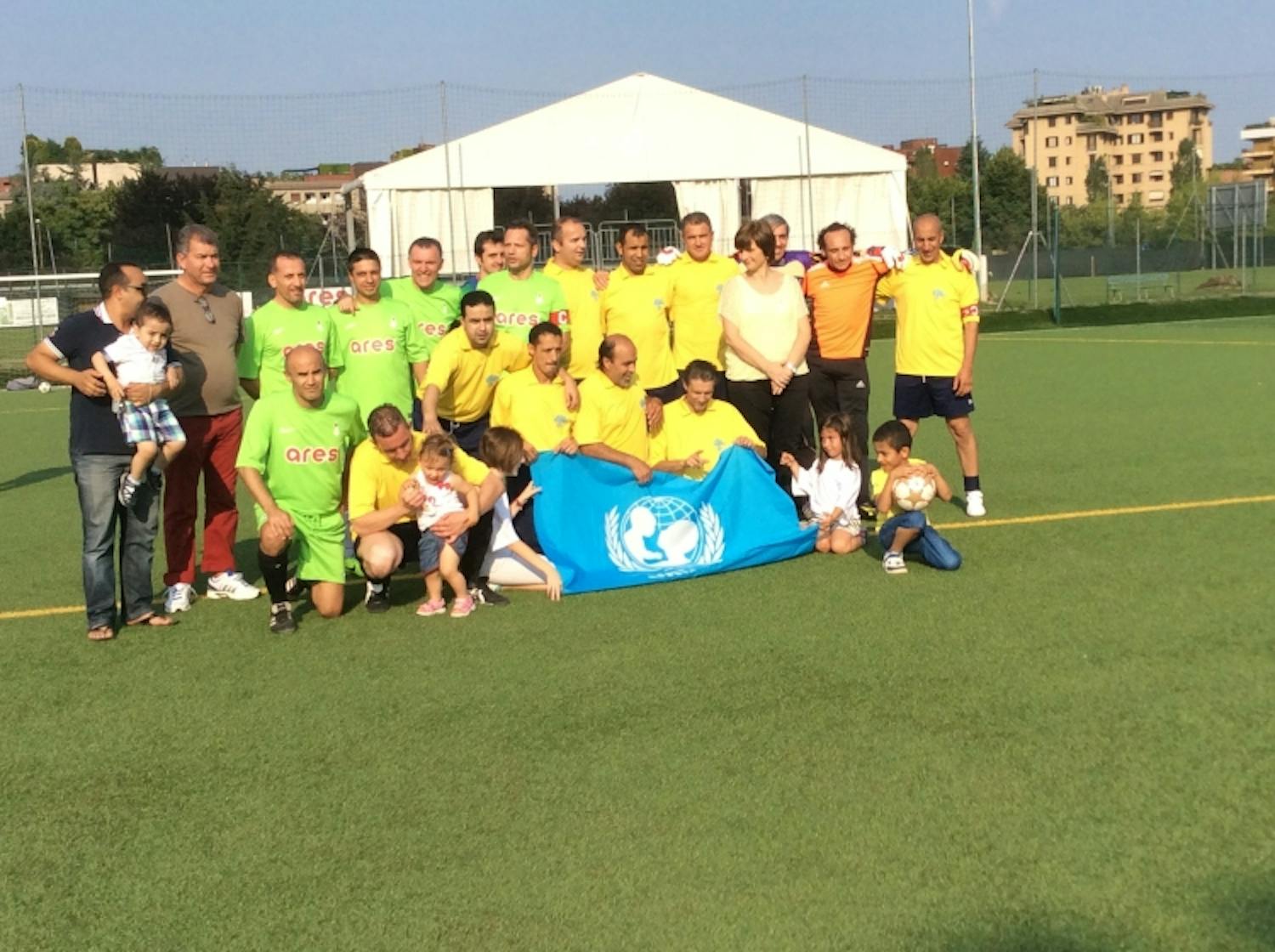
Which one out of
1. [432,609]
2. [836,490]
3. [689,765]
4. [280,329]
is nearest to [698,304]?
[836,490]

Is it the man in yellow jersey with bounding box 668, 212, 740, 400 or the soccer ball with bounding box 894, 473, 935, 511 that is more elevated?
the man in yellow jersey with bounding box 668, 212, 740, 400

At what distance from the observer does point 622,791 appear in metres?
4.25

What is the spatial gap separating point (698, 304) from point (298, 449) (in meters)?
2.82

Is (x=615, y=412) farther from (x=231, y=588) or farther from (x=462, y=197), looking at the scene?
(x=462, y=197)

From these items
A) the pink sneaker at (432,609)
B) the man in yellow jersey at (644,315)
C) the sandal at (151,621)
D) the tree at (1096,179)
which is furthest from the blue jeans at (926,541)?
the tree at (1096,179)

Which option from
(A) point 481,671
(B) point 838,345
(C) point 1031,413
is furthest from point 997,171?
(A) point 481,671

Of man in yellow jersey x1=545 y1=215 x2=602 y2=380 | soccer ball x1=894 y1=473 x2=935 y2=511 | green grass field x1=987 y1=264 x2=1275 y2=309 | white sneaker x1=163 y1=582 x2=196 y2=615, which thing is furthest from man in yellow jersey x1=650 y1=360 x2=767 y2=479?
green grass field x1=987 y1=264 x2=1275 y2=309

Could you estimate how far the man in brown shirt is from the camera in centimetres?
699

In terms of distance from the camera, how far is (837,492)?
7680mm

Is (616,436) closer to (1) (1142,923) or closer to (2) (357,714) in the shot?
(2) (357,714)

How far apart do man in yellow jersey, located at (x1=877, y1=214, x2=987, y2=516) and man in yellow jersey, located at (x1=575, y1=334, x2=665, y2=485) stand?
6.75ft

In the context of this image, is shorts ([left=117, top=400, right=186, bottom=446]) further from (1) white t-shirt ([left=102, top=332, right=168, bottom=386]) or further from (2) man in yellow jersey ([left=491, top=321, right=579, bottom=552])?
(2) man in yellow jersey ([left=491, top=321, right=579, bottom=552])

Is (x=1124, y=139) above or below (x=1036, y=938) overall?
above

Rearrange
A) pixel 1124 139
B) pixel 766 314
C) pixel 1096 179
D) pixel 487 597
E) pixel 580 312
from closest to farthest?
pixel 487 597 → pixel 766 314 → pixel 580 312 → pixel 1096 179 → pixel 1124 139
